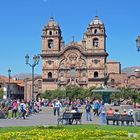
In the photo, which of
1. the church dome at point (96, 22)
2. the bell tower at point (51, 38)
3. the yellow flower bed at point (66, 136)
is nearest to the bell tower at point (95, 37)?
the church dome at point (96, 22)

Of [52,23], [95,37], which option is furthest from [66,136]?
[52,23]

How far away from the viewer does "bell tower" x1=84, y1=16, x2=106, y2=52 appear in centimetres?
11469

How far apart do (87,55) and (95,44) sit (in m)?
3.50

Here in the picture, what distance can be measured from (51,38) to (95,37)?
435 inches

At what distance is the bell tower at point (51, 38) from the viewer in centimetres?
11788

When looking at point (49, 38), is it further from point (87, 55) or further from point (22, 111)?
point (22, 111)

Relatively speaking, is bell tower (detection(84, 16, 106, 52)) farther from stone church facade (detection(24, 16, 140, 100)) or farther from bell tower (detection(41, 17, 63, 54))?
bell tower (detection(41, 17, 63, 54))

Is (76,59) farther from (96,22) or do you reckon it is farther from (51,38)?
(96,22)

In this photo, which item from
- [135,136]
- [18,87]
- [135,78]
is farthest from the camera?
[18,87]

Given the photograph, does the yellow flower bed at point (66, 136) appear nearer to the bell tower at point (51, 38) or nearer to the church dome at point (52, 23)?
the bell tower at point (51, 38)

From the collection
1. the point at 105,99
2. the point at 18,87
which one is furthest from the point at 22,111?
the point at 18,87

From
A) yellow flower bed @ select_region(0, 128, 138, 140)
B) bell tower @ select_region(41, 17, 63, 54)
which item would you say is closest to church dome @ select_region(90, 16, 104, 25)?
bell tower @ select_region(41, 17, 63, 54)

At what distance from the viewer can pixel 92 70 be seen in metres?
114

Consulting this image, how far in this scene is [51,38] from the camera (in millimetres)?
118562
